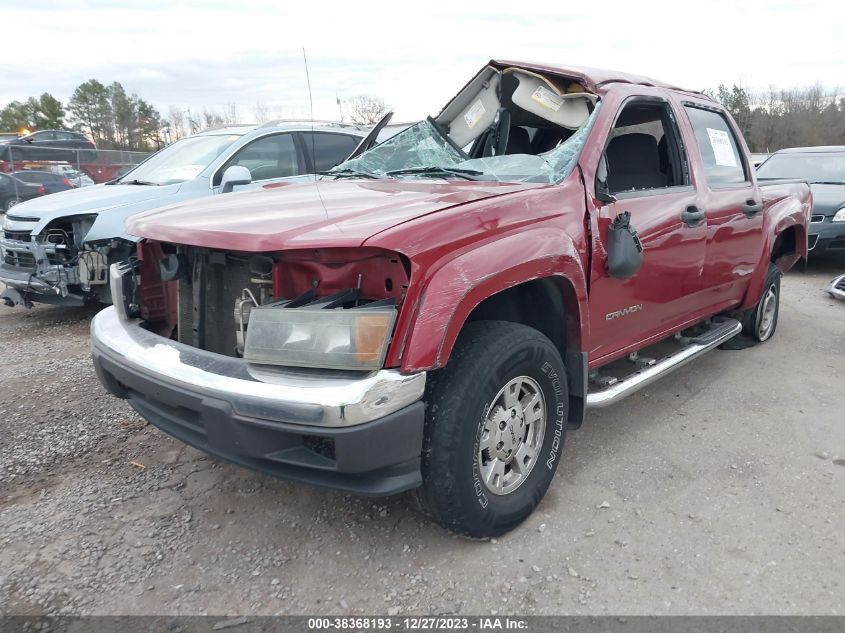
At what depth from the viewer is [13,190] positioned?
17609 mm

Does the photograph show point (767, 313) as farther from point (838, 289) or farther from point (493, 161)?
point (493, 161)

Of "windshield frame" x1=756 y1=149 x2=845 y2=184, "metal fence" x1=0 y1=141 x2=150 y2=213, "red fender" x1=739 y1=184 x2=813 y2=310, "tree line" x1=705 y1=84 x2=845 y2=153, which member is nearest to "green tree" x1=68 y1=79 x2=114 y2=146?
"metal fence" x1=0 y1=141 x2=150 y2=213

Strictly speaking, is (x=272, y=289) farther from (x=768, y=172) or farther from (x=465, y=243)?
(x=768, y=172)

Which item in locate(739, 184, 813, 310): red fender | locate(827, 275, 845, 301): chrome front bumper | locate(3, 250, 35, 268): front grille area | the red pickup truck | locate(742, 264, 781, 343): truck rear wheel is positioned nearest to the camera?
the red pickup truck

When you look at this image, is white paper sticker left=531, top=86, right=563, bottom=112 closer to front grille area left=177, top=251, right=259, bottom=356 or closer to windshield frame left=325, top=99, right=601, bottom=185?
windshield frame left=325, top=99, right=601, bottom=185

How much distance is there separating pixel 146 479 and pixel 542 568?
1964 millimetres

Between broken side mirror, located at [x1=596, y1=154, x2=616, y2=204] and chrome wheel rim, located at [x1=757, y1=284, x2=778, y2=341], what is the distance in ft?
8.76

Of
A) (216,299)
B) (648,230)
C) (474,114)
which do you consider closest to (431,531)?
(216,299)

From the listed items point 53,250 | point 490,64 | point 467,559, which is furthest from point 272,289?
point 53,250

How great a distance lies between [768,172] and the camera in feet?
31.7

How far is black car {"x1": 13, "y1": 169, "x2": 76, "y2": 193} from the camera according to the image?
1775cm

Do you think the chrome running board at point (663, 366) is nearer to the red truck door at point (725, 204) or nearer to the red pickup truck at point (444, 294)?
the red pickup truck at point (444, 294)

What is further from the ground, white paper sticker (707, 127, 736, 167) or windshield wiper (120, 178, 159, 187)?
white paper sticker (707, 127, 736, 167)

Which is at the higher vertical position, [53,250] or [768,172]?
[768,172]
